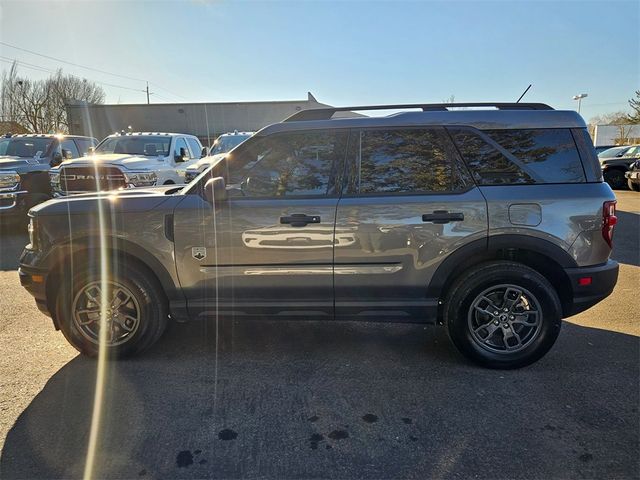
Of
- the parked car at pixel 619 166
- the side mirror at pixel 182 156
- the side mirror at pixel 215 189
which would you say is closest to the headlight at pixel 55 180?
the side mirror at pixel 182 156

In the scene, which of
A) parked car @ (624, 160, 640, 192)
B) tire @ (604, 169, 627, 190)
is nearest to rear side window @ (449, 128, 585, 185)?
parked car @ (624, 160, 640, 192)

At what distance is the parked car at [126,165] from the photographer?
813cm

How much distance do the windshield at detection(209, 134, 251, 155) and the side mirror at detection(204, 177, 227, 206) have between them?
9446mm

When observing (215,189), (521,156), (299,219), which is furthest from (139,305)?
(521,156)

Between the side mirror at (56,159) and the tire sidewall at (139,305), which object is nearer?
the tire sidewall at (139,305)

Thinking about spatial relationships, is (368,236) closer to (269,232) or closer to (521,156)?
(269,232)

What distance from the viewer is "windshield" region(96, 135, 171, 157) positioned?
32.0 ft

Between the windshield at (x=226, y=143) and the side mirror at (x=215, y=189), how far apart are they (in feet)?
31.0

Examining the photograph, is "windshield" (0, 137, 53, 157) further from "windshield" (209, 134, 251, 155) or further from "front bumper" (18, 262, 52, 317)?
"front bumper" (18, 262, 52, 317)

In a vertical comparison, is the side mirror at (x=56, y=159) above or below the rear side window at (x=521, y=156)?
above

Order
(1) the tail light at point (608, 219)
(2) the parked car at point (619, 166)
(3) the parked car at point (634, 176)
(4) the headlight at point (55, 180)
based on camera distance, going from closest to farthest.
Answer: 1. (1) the tail light at point (608, 219)
2. (4) the headlight at point (55, 180)
3. (3) the parked car at point (634, 176)
4. (2) the parked car at point (619, 166)

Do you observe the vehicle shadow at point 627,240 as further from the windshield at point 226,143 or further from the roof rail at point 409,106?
the windshield at point 226,143

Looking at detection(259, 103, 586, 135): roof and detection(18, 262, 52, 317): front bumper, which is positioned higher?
detection(259, 103, 586, 135): roof

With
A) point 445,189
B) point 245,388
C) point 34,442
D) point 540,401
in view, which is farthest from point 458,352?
point 34,442
